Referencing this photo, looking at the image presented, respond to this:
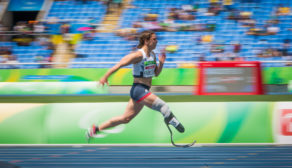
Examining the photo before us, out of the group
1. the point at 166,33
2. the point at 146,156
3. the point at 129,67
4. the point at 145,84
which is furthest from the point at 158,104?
the point at 166,33

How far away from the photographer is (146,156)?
652 cm

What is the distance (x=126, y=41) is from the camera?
20.6m

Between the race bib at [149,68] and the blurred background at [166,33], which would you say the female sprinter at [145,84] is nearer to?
the race bib at [149,68]

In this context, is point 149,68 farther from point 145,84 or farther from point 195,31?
point 195,31

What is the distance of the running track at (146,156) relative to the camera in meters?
5.76

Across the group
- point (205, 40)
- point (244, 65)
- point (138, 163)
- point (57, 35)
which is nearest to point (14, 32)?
point (57, 35)

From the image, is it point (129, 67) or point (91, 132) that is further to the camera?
point (129, 67)

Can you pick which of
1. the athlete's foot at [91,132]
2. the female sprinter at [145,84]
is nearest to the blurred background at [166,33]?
the athlete's foot at [91,132]

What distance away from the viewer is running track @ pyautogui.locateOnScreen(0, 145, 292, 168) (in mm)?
5758

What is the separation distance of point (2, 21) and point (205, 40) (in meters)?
13.2

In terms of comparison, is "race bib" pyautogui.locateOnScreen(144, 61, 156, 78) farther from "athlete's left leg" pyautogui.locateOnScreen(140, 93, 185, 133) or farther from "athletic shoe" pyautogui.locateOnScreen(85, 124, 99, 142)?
"athletic shoe" pyautogui.locateOnScreen(85, 124, 99, 142)

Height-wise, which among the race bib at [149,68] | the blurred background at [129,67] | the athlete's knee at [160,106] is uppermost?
the race bib at [149,68]

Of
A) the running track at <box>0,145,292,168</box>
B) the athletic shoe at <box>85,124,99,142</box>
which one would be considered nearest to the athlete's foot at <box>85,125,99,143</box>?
the athletic shoe at <box>85,124,99,142</box>

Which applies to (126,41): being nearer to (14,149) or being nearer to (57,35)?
(57,35)
